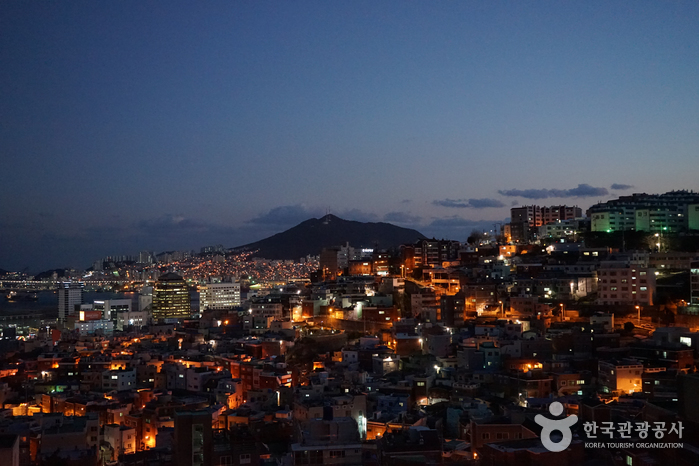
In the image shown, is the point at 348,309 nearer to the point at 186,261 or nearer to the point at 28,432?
the point at 28,432

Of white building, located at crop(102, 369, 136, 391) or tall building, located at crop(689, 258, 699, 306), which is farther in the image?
tall building, located at crop(689, 258, 699, 306)

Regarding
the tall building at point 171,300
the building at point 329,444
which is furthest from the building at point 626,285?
the tall building at point 171,300

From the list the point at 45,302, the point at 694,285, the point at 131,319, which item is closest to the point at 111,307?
the point at 131,319

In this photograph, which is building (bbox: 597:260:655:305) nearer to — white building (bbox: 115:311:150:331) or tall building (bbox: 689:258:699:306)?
tall building (bbox: 689:258:699:306)

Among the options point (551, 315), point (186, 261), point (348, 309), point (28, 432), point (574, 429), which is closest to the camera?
point (574, 429)

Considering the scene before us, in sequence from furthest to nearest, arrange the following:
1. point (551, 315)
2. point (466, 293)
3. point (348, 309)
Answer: point (348, 309) < point (466, 293) < point (551, 315)

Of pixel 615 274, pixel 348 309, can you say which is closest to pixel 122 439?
pixel 348 309
